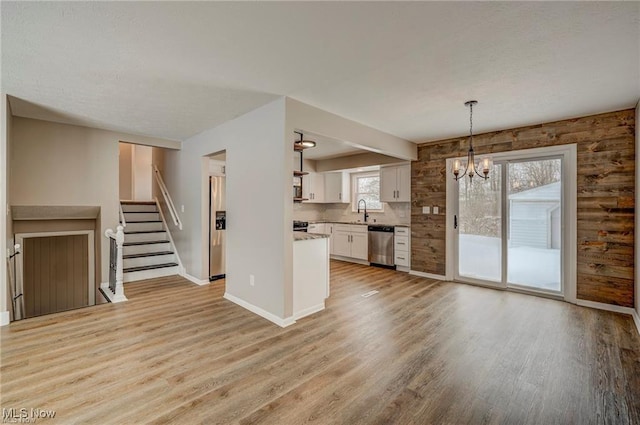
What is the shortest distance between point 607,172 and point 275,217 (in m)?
4.33

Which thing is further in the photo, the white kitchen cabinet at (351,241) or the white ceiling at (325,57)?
the white kitchen cabinet at (351,241)

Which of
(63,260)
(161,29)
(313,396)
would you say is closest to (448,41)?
(161,29)

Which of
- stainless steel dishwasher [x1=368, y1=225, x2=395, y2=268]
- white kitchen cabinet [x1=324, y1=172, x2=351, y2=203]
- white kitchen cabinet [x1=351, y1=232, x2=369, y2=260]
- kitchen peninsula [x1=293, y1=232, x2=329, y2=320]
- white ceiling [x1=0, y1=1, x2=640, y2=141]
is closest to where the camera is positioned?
white ceiling [x1=0, y1=1, x2=640, y2=141]

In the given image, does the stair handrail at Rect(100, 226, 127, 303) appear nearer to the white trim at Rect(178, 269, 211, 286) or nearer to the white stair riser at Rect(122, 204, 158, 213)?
the white trim at Rect(178, 269, 211, 286)

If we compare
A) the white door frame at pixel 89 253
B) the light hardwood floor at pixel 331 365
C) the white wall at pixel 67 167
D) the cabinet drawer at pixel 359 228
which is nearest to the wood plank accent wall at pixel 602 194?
the light hardwood floor at pixel 331 365

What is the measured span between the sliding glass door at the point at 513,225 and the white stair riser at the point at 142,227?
603cm

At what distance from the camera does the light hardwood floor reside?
186 centimetres

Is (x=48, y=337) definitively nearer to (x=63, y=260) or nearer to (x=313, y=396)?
(x=313, y=396)

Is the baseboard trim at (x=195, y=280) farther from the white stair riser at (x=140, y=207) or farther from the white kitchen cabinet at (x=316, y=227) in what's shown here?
the white kitchen cabinet at (x=316, y=227)

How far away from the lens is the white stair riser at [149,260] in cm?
507

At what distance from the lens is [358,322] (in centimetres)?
329

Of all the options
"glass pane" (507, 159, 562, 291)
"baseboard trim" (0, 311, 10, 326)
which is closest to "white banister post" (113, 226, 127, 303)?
"baseboard trim" (0, 311, 10, 326)

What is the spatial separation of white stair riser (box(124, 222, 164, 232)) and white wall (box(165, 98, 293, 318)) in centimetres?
194

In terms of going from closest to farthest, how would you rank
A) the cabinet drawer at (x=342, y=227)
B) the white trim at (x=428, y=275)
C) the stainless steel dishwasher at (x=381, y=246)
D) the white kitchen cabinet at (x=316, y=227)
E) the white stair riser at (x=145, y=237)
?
the white trim at (x=428, y=275) < the white stair riser at (x=145, y=237) < the stainless steel dishwasher at (x=381, y=246) < the cabinet drawer at (x=342, y=227) < the white kitchen cabinet at (x=316, y=227)
